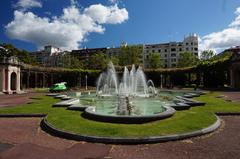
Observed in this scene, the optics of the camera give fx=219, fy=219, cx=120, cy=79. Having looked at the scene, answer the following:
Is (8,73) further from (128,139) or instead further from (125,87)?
(128,139)

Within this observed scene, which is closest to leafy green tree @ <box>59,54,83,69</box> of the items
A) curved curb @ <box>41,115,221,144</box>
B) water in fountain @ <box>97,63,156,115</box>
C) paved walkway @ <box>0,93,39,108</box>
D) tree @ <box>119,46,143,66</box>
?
tree @ <box>119,46,143,66</box>

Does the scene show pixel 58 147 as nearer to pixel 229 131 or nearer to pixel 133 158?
pixel 133 158

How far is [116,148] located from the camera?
6.73 metres

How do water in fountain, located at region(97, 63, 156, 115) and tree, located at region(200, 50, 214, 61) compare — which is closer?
water in fountain, located at region(97, 63, 156, 115)

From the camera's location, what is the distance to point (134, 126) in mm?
8641

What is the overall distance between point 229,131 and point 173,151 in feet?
11.3

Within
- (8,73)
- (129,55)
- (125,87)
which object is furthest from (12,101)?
(129,55)

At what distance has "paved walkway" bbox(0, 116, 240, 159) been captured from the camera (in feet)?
19.8

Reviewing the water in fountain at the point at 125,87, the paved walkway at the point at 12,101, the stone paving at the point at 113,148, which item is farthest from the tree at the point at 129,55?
the stone paving at the point at 113,148

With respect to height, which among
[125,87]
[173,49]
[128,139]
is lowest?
[128,139]

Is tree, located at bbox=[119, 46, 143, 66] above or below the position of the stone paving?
above

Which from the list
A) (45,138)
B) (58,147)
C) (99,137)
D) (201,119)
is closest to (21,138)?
(45,138)

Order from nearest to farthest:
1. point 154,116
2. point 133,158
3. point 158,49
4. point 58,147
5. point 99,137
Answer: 1. point 133,158
2. point 58,147
3. point 99,137
4. point 154,116
5. point 158,49

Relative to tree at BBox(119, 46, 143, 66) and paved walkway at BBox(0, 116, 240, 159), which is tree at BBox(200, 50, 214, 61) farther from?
paved walkway at BBox(0, 116, 240, 159)
